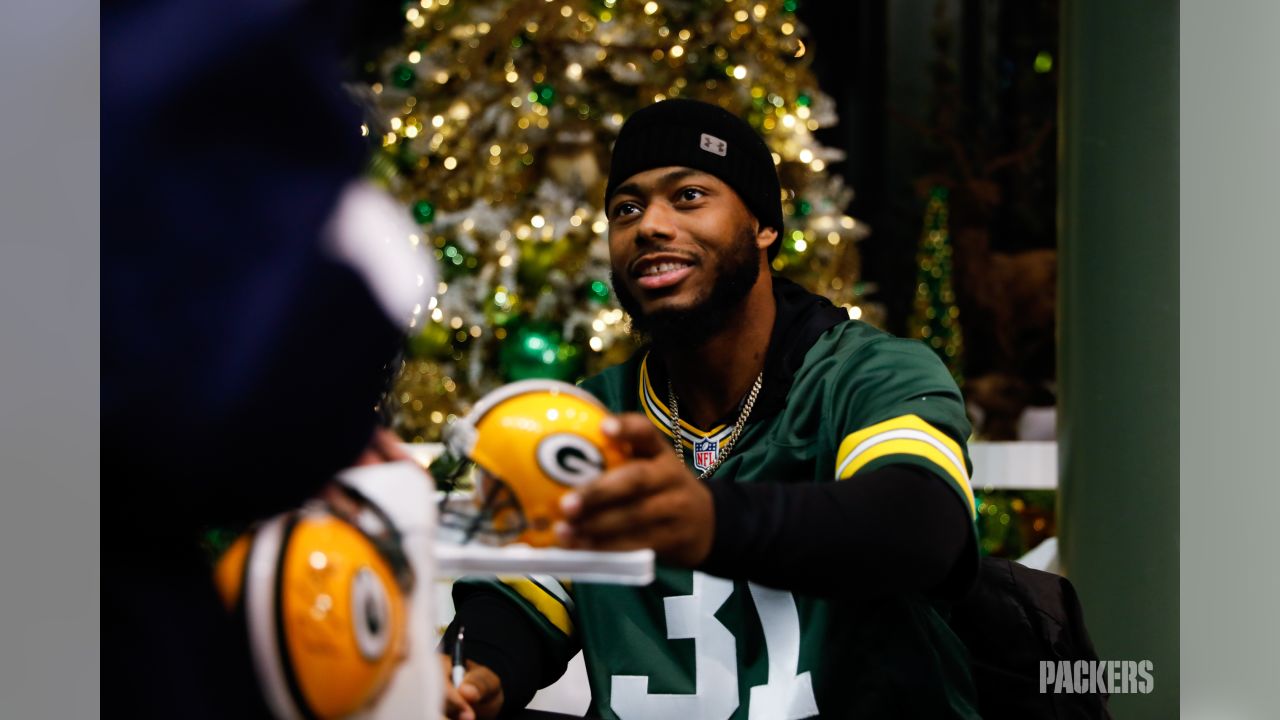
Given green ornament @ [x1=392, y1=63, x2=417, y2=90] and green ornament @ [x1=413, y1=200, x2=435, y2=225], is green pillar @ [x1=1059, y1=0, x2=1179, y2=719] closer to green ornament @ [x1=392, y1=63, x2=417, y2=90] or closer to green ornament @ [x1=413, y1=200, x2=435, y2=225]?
green ornament @ [x1=413, y1=200, x2=435, y2=225]

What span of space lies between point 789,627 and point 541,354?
9.34 feet

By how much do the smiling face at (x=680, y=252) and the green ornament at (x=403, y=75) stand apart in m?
2.85

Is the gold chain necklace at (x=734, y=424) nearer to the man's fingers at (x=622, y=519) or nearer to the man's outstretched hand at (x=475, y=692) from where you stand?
the man's outstretched hand at (x=475, y=692)

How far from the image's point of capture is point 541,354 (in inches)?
173

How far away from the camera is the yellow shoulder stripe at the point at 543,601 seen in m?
1.78

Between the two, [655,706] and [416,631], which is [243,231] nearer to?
[416,631]

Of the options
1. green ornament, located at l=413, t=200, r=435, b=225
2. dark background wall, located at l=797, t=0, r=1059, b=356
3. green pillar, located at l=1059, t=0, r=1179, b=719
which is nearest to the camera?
green pillar, located at l=1059, t=0, r=1179, b=719

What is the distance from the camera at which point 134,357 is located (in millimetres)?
667

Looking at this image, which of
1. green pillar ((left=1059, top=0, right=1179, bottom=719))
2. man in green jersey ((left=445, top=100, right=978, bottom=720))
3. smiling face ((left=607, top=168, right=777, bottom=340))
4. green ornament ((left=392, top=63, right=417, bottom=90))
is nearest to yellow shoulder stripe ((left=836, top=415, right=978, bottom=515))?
man in green jersey ((left=445, top=100, right=978, bottom=720))

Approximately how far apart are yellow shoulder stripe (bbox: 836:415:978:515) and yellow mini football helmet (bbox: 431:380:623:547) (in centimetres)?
52

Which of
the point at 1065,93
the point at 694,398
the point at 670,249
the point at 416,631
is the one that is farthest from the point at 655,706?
the point at 1065,93

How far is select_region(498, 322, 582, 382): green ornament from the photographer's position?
4383mm

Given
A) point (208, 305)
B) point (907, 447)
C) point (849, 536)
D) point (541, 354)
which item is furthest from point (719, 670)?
point (541, 354)

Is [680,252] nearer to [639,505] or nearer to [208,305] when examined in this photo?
[639,505]
